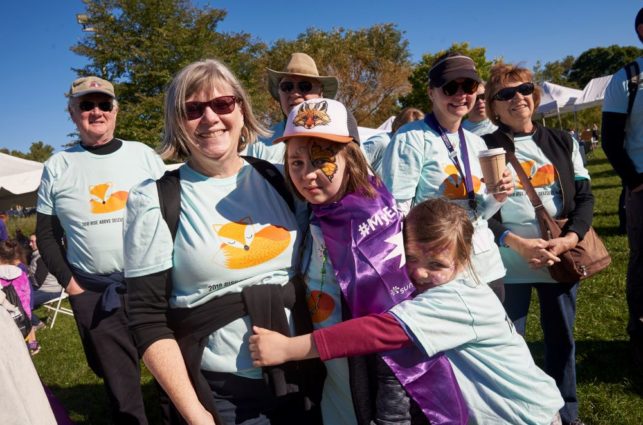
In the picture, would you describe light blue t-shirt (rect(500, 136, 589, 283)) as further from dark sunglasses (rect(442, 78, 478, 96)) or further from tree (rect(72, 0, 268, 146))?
tree (rect(72, 0, 268, 146))

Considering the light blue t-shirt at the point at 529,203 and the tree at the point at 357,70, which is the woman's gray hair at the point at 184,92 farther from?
the tree at the point at 357,70

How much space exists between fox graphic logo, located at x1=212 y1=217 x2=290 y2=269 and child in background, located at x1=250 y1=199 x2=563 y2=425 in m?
0.28

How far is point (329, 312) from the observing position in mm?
1896

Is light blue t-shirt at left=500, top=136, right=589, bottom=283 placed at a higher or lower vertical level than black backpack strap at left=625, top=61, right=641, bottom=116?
lower

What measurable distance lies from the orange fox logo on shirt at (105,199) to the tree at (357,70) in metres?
26.9

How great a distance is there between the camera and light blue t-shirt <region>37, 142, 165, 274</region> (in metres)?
3.56

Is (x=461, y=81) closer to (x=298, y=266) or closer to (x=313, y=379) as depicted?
(x=298, y=266)

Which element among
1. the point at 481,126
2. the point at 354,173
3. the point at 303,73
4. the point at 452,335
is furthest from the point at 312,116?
the point at 481,126

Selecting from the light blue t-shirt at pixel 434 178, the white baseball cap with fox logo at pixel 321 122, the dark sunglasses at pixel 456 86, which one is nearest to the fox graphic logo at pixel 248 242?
the white baseball cap with fox logo at pixel 321 122

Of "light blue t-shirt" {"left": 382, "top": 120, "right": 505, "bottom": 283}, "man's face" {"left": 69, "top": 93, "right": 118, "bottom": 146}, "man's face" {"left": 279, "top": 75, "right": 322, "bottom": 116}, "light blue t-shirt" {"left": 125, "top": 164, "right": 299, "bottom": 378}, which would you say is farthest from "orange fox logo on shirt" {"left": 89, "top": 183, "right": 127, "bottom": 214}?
"light blue t-shirt" {"left": 382, "top": 120, "right": 505, "bottom": 283}

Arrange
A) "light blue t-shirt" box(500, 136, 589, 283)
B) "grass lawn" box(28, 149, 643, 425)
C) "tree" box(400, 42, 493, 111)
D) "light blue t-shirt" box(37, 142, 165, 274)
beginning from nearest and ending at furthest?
"light blue t-shirt" box(500, 136, 589, 283), "light blue t-shirt" box(37, 142, 165, 274), "grass lawn" box(28, 149, 643, 425), "tree" box(400, 42, 493, 111)

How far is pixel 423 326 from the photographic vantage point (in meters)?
1.68

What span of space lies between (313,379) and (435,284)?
64cm

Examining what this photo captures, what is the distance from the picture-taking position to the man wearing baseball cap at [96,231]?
3.57m
